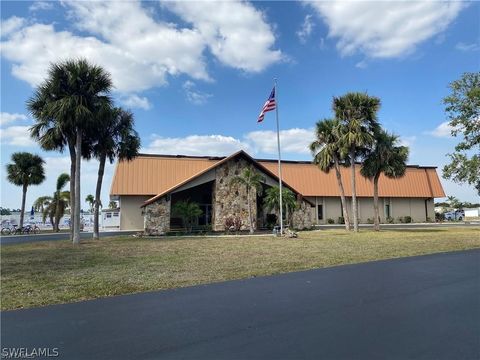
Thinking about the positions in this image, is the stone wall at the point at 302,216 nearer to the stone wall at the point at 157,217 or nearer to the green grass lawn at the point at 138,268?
the stone wall at the point at 157,217

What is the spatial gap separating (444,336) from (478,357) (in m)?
0.63

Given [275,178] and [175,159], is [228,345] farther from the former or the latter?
[175,159]

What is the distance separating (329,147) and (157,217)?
1315 centimetres

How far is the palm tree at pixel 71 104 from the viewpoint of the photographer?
1933cm

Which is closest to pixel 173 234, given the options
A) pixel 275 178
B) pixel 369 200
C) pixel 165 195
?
pixel 165 195

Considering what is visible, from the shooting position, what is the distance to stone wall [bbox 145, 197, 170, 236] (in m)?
26.9

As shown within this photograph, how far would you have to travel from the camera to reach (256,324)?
537cm

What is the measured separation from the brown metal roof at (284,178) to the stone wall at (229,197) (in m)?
1.00

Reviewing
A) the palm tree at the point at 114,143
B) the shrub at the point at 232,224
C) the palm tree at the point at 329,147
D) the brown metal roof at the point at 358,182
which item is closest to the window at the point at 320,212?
the brown metal roof at the point at 358,182

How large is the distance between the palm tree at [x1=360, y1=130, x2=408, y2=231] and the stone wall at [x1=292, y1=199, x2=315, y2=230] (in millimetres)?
5479

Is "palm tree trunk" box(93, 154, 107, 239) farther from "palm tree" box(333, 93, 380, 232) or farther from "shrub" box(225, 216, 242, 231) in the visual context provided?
"palm tree" box(333, 93, 380, 232)

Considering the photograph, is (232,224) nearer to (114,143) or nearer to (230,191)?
(230,191)

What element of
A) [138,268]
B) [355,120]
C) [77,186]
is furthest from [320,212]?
[138,268]

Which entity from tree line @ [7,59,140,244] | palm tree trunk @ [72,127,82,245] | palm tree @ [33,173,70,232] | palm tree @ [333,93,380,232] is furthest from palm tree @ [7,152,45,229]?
palm tree @ [333,93,380,232]
